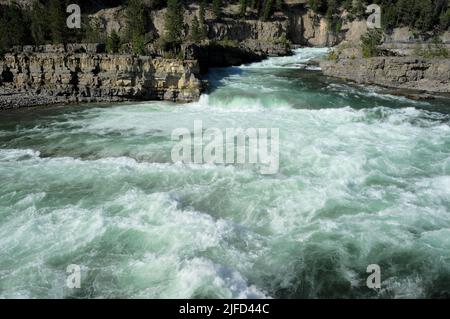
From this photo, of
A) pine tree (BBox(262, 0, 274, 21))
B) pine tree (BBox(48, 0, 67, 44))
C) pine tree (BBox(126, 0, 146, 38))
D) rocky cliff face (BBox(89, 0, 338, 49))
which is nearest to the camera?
pine tree (BBox(48, 0, 67, 44))

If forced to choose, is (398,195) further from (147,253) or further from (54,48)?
(54,48)

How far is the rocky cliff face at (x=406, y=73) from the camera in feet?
100

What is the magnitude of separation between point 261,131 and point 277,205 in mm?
8597

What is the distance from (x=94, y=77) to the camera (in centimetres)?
2878

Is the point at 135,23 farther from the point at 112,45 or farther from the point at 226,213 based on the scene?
the point at 226,213

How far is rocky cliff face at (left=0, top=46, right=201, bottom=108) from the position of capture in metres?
28.5

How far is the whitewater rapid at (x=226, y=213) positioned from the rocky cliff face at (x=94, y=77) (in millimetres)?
6593

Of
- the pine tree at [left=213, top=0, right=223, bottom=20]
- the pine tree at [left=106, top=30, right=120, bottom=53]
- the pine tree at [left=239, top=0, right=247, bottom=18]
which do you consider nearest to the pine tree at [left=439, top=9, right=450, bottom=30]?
the pine tree at [left=239, top=0, right=247, bottom=18]

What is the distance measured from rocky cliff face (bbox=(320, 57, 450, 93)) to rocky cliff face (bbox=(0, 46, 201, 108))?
16.1 metres

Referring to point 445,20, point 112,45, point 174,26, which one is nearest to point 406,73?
point 112,45

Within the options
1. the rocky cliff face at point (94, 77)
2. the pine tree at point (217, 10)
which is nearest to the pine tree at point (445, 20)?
the pine tree at point (217, 10)

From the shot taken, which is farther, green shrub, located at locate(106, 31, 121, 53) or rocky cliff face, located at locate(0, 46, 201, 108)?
green shrub, located at locate(106, 31, 121, 53)

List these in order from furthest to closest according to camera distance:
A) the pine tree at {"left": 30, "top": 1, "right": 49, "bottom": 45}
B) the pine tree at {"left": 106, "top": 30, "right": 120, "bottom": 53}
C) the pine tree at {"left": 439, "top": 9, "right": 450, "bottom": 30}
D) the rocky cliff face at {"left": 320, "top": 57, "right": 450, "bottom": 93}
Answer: the pine tree at {"left": 439, "top": 9, "right": 450, "bottom": 30}, the pine tree at {"left": 30, "top": 1, "right": 49, "bottom": 45}, the pine tree at {"left": 106, "top": 30, "right": 120, "bottom": 53}, the rocky cliff face at {"left": 320, "top": 57, "right": 450, "bottom": 93}

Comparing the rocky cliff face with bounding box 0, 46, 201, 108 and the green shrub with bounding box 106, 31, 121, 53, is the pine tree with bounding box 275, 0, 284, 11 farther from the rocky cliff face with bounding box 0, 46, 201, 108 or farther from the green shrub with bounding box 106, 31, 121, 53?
the rocky cliff face with bounding box 0, 46, 201, 108
